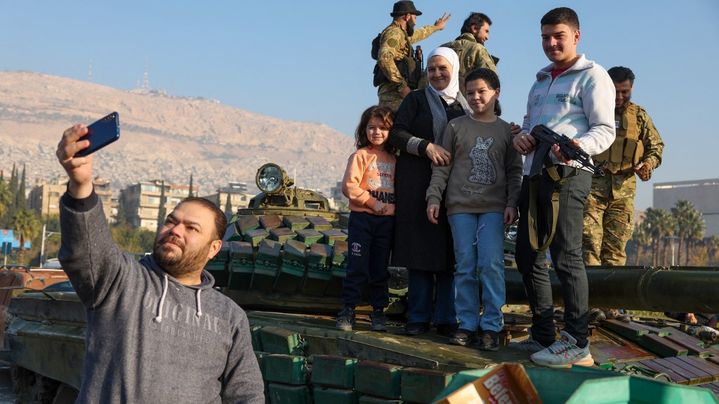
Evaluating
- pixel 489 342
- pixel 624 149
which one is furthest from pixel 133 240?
pixel 489 342

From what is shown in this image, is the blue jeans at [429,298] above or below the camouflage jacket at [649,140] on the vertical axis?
below

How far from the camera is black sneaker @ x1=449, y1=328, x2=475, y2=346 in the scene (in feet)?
19.6

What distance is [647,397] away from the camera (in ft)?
10.2

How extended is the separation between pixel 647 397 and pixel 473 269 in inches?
117

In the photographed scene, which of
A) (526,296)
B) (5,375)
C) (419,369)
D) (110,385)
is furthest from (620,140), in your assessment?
(5,375)

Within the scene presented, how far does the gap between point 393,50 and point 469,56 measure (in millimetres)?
661

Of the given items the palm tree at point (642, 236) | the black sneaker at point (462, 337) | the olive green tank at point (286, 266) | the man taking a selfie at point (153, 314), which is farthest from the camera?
the palm tree at point (642, 236)

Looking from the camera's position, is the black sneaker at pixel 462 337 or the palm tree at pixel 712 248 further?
the palm tree at pixel 712 248

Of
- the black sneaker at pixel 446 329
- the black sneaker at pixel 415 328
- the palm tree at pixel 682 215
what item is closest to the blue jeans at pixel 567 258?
the black sneaker at pixel 446 329

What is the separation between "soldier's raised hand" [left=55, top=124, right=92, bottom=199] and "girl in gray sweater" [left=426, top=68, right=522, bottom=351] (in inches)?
126

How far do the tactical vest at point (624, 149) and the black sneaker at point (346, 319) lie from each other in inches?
105

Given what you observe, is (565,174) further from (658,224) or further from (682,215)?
(682,215)

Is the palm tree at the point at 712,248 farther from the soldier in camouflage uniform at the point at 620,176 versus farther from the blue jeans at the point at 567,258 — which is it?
the blue jeans at the point at 567,258

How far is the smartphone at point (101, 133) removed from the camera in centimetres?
317
